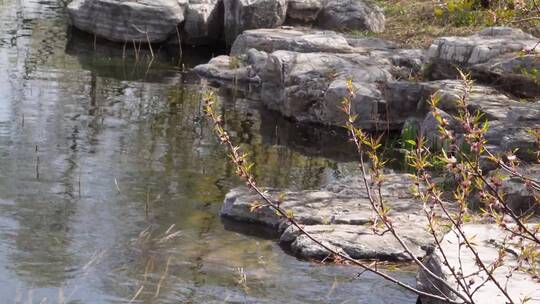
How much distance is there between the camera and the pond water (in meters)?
7.34

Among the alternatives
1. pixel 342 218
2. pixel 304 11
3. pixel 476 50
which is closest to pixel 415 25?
pixel 304 11

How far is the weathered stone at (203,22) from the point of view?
19625 millimetres

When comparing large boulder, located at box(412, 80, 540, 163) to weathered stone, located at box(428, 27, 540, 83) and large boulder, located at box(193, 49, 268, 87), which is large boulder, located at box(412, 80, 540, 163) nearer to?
weathered stone, located at box(428, 27, 540, 83)

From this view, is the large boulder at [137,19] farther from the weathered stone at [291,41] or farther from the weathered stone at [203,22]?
the weathered stone at [291,41]

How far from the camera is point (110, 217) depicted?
8.80m

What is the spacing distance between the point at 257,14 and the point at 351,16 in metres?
1.84

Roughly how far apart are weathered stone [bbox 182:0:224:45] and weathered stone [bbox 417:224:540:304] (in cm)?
1261

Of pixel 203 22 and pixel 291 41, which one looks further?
pixel 203 22

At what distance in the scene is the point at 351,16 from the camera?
19312 mm

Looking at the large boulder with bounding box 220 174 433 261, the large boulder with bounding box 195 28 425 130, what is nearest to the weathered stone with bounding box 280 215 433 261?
the large boulder with bounding box 220 174 433 261

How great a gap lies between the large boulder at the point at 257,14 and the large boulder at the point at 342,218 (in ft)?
30.5

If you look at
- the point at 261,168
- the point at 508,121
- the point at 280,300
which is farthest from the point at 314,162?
the point at 280,300

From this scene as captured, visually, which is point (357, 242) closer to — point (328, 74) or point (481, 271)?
point (481, 271)

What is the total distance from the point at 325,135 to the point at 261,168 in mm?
2318
